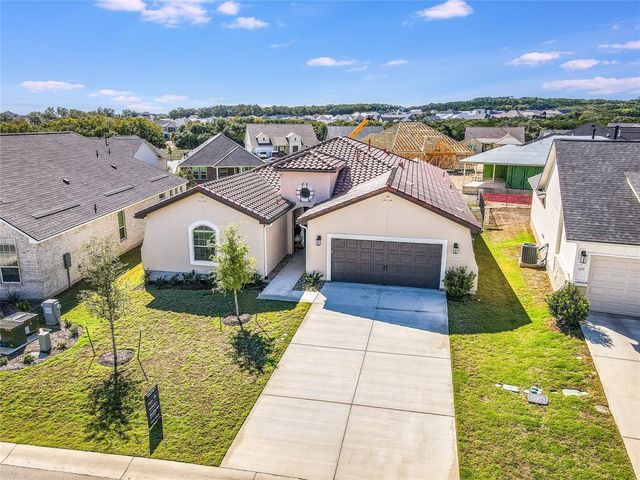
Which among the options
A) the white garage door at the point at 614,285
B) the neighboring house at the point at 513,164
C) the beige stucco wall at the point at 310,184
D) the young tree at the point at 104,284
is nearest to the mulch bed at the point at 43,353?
the young tree at the point at 104,284

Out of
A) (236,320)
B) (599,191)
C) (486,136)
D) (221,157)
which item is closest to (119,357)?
(236,320)

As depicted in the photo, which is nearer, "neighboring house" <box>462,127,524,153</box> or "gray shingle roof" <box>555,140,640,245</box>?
"gray shingle roof" <box>555,140,640,245</box>

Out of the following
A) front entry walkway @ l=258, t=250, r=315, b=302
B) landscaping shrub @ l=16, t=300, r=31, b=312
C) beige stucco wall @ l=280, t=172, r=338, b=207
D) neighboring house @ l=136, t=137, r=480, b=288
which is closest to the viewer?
landscaping shrub @ l=16, t=300, r=31, b=312

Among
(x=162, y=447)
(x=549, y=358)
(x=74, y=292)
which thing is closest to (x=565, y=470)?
(x=549, y=358)

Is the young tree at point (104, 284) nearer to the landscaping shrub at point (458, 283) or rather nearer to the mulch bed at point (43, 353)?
the mulch bed at point (43, 353)

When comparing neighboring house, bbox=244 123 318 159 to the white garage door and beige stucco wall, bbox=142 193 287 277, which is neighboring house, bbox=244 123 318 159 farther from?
the white garage door

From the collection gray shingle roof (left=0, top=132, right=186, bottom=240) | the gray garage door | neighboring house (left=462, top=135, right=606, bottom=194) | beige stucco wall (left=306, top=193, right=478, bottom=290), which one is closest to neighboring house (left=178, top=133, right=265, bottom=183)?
gray shingle roof (left=0, top=132, right=186, bottom=240)
